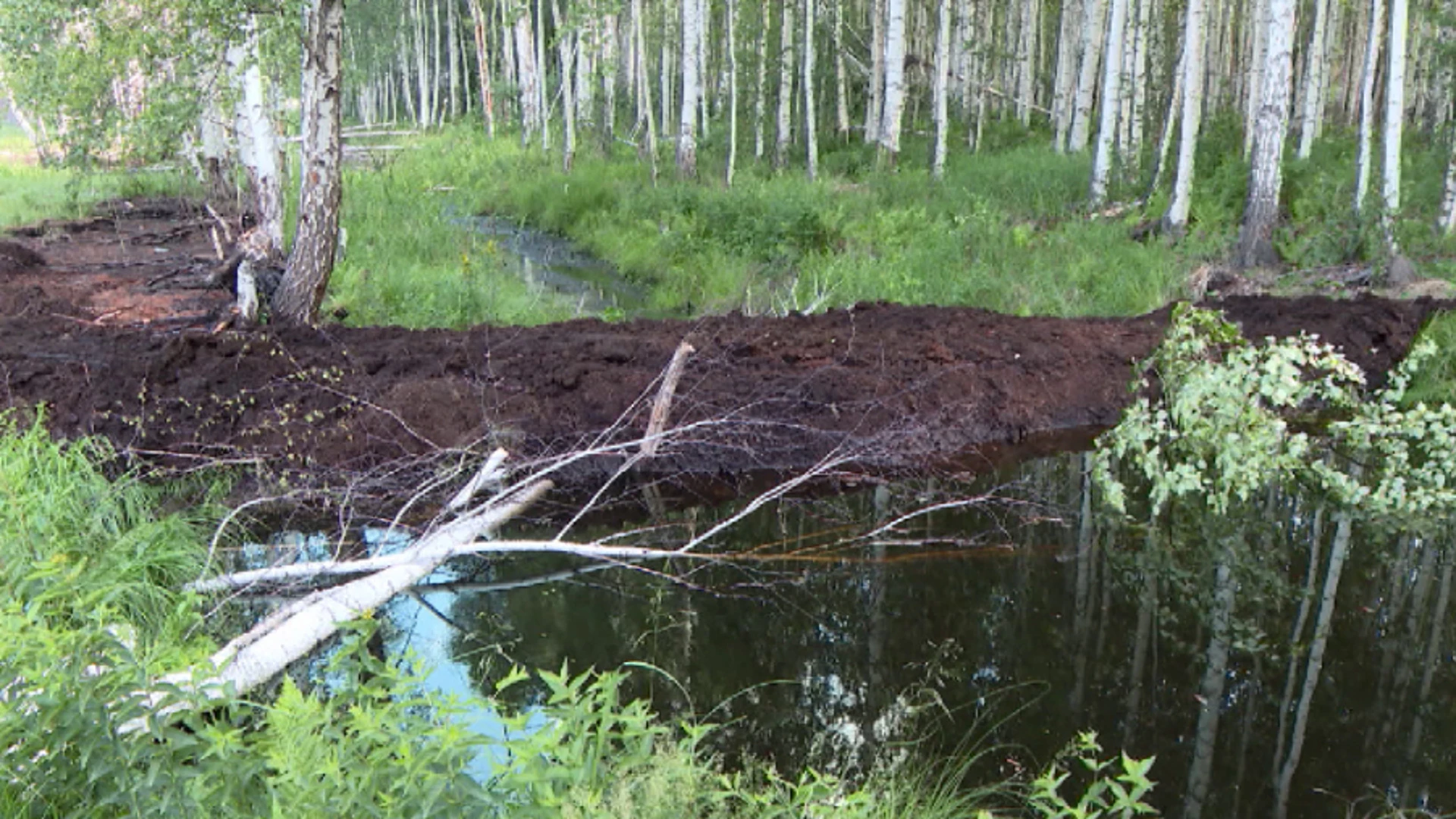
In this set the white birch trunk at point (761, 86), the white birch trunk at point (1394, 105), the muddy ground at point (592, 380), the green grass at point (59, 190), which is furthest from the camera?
the white birch trunk at point (761, 86)

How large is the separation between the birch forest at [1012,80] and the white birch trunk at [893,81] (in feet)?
0.13

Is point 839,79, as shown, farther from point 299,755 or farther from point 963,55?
point 299,755

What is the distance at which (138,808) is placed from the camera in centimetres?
286

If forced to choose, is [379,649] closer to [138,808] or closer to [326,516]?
[326,516]

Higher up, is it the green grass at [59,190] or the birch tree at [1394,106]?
the birch tree at [1394,106]

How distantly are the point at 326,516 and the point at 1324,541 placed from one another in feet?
20.3

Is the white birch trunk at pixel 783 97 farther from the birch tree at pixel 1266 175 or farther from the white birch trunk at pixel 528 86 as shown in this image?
the birch tree at pixel 1266 175

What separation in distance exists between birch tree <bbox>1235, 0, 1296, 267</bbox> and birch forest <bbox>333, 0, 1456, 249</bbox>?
24 millimetres

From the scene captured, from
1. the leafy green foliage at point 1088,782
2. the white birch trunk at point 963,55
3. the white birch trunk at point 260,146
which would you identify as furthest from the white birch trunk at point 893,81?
the leafy green foliage at point 1088,782

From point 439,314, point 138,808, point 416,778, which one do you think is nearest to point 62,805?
point 138,808

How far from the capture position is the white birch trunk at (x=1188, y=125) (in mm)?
13586

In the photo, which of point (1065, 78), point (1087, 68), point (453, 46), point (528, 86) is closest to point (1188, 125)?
point (1087, 68)

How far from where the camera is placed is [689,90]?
1908cm

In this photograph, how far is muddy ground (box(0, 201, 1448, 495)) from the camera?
25.3 feet
